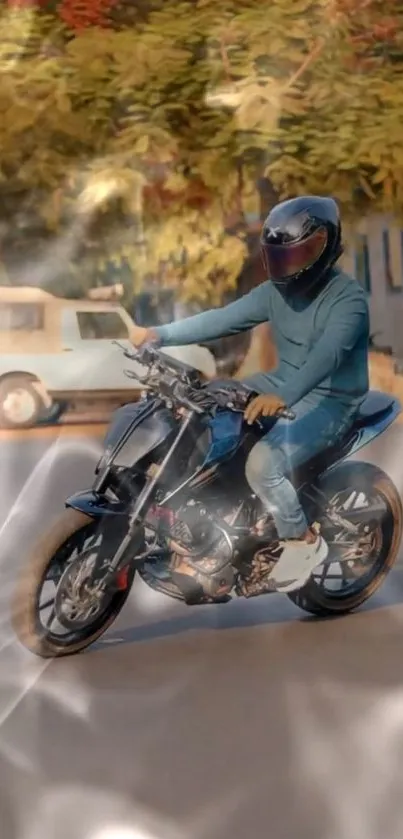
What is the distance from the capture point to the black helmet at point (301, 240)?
0.75m

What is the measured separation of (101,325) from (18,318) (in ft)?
0.23

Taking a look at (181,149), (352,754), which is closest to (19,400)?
(181,149)

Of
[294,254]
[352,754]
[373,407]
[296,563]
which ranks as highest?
[294,254]

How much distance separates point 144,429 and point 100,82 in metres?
0.29

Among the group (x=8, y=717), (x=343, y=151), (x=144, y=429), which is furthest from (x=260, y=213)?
(x=8, y=717)

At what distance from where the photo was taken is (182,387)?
2.47 feet

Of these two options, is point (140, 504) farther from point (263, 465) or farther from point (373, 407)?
point (373, 407)

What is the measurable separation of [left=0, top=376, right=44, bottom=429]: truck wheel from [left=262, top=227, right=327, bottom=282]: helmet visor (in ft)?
0.75

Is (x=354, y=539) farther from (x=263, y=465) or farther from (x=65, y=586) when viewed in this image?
(x=65, y=586)

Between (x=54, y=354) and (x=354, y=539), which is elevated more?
(x=54, y=354)

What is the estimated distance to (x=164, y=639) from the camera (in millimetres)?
763

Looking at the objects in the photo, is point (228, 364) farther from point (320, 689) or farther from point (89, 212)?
point (320, 689)

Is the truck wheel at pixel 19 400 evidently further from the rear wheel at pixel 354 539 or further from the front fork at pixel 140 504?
the rear wheel at pixel 354 539

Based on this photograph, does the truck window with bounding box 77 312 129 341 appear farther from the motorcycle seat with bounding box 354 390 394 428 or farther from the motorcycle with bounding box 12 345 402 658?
the motorcycle seat with bounding box 354 390 394 428
